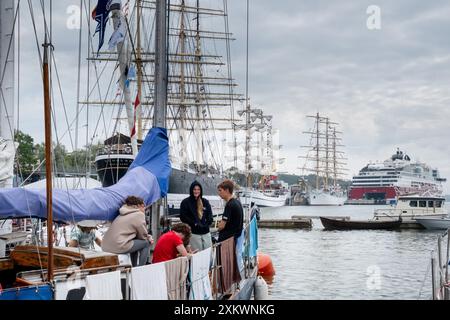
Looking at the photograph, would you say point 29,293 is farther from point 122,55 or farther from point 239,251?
point 122,55

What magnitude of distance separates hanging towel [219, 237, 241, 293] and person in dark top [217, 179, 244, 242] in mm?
193

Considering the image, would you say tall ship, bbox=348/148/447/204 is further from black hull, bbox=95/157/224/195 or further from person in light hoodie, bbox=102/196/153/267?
person in light hoodie, bbox=102/196/153/267

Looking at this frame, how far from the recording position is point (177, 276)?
9164 millimetres

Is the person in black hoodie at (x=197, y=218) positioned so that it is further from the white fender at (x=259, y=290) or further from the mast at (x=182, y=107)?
the mast at (x=182, y=107)

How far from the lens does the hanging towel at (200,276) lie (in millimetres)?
9719

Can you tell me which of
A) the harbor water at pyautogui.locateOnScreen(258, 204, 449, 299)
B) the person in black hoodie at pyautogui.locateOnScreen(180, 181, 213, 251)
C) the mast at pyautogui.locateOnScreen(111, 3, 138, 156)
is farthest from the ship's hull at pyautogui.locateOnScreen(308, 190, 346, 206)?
the person in black hoodie at pyautogui.locateOnScreen(180, 181, 213, 251)

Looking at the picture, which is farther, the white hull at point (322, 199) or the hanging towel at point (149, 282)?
the white hull at point (322, 199)

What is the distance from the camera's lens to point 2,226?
488 inches

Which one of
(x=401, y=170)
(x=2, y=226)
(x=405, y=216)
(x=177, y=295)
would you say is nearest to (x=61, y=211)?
(x=177, y=295)

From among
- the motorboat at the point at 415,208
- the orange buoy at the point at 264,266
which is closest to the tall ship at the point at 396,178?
the motorboat at the point at 415,208

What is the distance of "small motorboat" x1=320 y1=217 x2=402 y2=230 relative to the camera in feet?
197

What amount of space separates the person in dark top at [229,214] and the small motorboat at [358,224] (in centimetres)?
4917

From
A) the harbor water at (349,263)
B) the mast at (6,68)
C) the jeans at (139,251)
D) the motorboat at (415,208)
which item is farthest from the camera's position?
the motorboat at (415,208)
